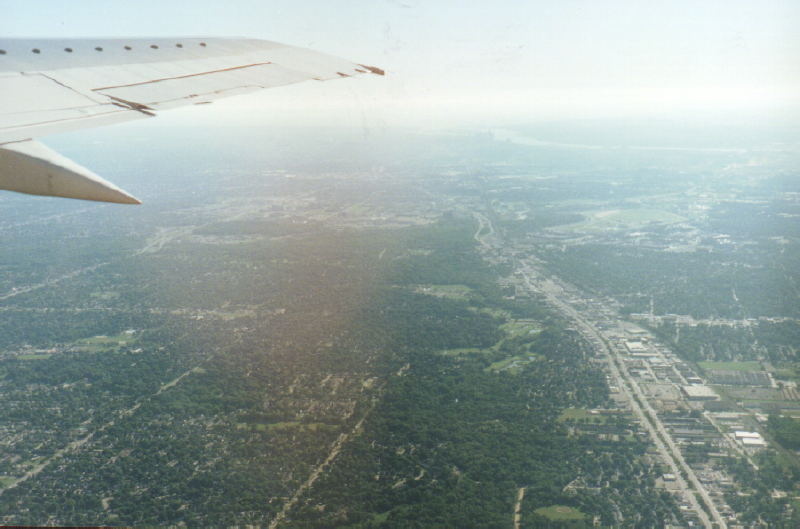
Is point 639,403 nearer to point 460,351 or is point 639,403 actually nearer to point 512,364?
point 512,364

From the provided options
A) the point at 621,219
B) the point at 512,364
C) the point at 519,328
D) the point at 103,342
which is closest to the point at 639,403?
the point at 512,364

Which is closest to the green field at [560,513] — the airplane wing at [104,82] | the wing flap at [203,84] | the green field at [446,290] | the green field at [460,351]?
the green field at [460,351]

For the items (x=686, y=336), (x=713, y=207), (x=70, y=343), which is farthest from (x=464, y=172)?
(x=70, y=343)

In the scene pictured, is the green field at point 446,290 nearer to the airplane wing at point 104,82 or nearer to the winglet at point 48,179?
the airplane wing at point 104,82

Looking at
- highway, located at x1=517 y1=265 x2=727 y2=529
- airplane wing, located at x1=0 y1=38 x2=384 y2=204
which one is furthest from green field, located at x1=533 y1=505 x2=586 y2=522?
airplane wing, located at x1=0 y1=38 x2=384 y2=204

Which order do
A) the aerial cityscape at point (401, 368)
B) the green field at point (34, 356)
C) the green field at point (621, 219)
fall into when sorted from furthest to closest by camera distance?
the green field at point (621, 219) < the green field at point (34, 356) < the aerial cityscape at point (401, 368)

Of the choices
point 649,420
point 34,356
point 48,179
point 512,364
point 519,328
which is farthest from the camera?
point 519,328

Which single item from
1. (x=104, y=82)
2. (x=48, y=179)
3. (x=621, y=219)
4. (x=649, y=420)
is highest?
(x=104, y=82)

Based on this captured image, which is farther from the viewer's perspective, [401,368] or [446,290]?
[446,290]

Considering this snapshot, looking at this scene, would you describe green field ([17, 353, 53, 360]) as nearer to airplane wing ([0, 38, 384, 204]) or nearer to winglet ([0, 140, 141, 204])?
airplane wing ([0, 38, 384, 204])
